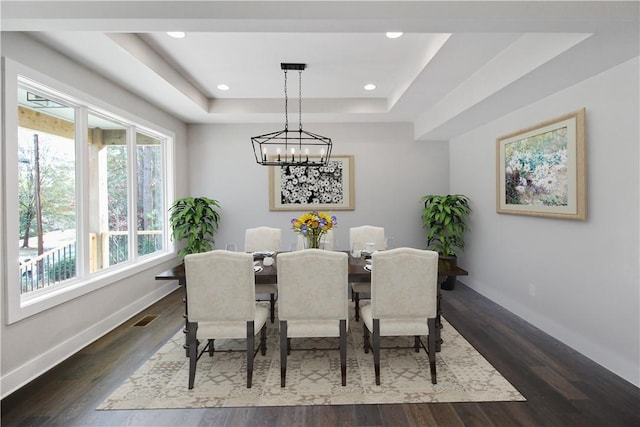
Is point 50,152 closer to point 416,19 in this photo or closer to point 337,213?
point 416,19

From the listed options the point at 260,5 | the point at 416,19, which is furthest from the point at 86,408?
the point at 416,19

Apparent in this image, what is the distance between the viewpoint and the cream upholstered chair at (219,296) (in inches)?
89.4

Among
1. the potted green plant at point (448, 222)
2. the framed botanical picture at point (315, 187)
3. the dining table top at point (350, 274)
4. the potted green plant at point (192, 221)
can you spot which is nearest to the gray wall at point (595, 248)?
the potted green plant at point (448, 222)

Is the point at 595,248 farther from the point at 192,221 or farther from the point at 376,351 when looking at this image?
the point at 192,221

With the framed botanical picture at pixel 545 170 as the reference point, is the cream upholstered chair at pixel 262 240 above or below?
below

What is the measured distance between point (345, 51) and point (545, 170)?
2346mm

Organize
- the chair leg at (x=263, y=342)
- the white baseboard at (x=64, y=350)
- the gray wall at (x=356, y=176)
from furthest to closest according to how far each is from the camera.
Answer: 1. the gray wall at (x=356, y=176)
2. the chair leg at (x=263, y=342)
3. the white baseboard at (x=64, y=350)

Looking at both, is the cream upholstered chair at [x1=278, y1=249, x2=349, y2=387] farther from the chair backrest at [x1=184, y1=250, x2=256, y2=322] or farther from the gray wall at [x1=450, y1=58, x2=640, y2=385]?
the gray wall at [x1=450, y1=58, x2=640, y2=385]

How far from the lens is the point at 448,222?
4703 millimetres

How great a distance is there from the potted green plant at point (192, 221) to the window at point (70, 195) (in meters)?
0.44

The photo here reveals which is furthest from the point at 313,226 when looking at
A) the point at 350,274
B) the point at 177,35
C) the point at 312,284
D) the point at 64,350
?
the point at 64,350

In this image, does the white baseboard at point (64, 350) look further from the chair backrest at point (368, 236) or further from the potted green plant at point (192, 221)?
the chair backrest at point (368, 236)

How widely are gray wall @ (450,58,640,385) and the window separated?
15.0 feet

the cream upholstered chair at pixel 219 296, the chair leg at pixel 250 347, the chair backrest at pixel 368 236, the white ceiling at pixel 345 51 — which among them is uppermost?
the white ceiling at pixel 345 51
